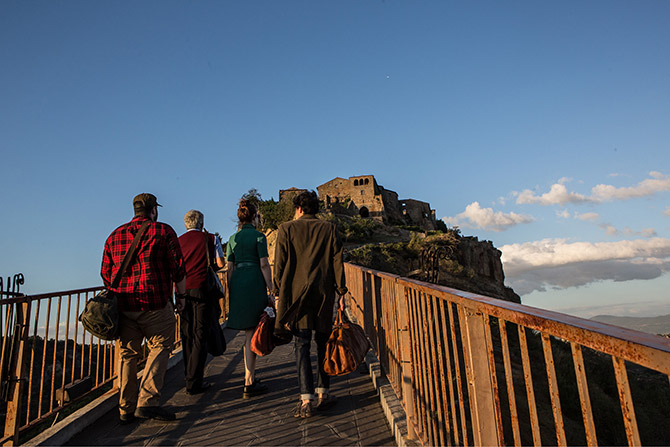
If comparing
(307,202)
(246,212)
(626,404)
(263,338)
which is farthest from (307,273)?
(626,404)

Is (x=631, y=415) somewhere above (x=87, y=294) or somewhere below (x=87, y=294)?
below

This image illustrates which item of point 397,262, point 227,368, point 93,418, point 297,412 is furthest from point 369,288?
point 397,262

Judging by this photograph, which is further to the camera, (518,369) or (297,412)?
(518,369)

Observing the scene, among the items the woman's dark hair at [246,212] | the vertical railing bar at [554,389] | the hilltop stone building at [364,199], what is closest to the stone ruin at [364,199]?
the hilltop stone building at [364,199]

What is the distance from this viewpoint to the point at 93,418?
12.0 ft

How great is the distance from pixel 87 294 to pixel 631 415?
471 centimetres

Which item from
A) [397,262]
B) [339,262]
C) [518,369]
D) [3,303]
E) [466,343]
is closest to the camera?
[466,343]

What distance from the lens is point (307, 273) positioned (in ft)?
11.7

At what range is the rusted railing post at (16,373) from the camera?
119 inches

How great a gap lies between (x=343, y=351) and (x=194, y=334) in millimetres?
1835

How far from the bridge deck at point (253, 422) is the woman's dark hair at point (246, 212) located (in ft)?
6.28

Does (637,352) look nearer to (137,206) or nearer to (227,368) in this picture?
(137,206)

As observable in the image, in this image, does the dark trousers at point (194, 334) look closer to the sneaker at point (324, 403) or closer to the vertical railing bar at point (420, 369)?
the sneaker at point (324, 403)

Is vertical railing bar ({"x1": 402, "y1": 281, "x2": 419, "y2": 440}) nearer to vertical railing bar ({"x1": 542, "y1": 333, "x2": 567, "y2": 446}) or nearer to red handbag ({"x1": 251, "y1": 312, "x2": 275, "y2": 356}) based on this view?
red handbag ({"x1": 251, "y1": 312, "x2": 275, "y2": 356})
